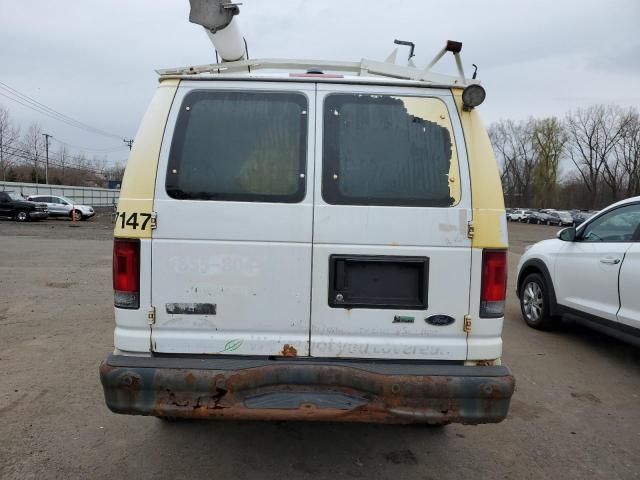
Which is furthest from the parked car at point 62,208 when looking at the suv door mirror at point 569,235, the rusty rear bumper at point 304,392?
the rusty rear bumper at point 304,392

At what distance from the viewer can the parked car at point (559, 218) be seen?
55.6 m

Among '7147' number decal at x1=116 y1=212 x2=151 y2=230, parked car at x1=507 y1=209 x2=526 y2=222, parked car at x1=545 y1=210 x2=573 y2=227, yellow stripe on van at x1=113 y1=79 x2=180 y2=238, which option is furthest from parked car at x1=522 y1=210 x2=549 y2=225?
'7147' number decal at x1=116 y1=212 x2=151 y2=230

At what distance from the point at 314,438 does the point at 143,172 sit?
214cm

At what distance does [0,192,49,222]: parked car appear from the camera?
2998 centimetres

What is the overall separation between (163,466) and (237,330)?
3.66 feet

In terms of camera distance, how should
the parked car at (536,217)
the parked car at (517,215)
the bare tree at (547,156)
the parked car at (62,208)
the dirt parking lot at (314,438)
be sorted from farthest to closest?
the bare tree at (547,156) → the parked car at (517,215) → the parked car at (536,217) → the parked car at (62,208) → the dirt parking lot at (314,438)

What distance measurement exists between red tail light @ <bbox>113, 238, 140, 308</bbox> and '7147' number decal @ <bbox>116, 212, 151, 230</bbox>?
0.08 m

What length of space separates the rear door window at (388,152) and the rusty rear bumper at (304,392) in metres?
0.94

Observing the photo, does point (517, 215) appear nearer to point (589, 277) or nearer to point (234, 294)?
point (589, 277)

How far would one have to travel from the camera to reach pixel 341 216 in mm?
2764

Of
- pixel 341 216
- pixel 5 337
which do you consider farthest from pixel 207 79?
pixel 5 337

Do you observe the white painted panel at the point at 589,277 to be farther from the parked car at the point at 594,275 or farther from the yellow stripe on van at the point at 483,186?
the yellow stripe on van at the point at 483,186

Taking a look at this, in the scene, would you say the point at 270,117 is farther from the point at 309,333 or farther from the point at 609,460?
the point at 609,460

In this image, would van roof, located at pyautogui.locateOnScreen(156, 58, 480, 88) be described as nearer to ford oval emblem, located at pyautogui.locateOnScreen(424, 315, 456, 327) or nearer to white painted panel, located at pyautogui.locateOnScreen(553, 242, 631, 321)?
ford oval emblem, located at pyautogui.locateOnScreen(424, 315, 456, 327)
